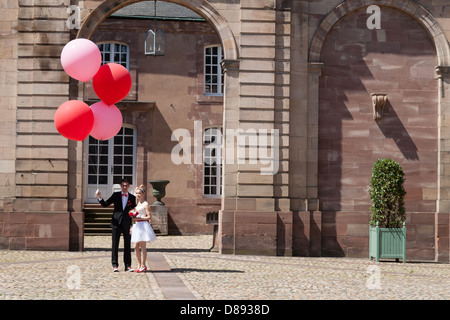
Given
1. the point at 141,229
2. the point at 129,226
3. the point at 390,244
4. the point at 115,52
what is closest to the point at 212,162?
the point at 115,52

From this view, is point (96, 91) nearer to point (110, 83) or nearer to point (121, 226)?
point (110, 83)

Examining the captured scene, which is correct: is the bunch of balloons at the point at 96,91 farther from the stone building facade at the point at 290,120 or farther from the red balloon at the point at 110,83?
the stone building facade at the point at 290,120

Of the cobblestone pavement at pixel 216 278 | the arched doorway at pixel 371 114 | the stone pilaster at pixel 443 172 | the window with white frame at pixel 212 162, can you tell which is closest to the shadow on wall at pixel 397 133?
the arched doorway at pixel 371 114

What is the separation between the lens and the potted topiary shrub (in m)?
15.9

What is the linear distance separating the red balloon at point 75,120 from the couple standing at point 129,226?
1.34 meters

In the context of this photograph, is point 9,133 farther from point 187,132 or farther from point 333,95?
point 187,132

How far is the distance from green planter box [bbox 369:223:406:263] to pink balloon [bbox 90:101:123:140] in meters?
6.33

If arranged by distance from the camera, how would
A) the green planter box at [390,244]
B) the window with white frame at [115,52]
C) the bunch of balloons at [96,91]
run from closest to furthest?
the bunch of balloons at [96,91] → the green planter box at [390,244] → the window with white frame at [115,52]

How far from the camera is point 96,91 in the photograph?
11.9 m

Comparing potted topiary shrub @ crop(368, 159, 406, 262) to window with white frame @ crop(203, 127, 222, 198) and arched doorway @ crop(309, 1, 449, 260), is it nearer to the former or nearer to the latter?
arched doorway @ crop(309, 1, 449, 260)

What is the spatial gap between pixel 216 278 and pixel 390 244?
207 inches

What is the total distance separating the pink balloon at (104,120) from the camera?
465 inches

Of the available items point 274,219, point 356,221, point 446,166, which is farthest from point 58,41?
point 446,166

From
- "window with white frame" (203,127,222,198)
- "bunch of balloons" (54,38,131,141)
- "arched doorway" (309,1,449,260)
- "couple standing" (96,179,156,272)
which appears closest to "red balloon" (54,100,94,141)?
"bunch of balloons" (54,38,131,141)
